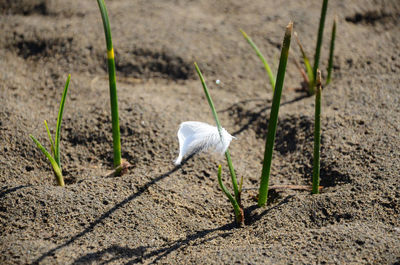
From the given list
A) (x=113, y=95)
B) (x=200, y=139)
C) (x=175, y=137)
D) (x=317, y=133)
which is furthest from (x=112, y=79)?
(x=317, y=133)

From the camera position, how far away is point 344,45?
2.38 m

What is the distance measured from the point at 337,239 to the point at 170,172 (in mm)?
640

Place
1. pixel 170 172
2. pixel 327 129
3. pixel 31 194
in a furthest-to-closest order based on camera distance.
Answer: pixel 327 129 → pixel 170 172 → pixel 31 194

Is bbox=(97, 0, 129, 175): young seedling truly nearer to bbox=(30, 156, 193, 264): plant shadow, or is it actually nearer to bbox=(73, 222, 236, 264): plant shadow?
bbox=(30, 156, 193, 264): plant shadow

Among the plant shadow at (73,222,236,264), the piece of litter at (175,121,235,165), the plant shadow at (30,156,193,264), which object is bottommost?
the plant shadow at (73,222,236,264)

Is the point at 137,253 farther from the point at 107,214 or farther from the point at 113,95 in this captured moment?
the point at 113,95

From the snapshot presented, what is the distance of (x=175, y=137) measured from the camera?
5.81ft

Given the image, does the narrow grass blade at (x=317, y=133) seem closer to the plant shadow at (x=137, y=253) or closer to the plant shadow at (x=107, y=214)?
the plant shadow at (x=137, y=253)

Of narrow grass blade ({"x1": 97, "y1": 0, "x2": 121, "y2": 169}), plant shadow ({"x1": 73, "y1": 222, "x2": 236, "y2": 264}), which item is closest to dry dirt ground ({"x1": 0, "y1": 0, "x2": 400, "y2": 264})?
plant shadow ({"x1": 73, "y1": 222, "x2": 236, "y2": 264})

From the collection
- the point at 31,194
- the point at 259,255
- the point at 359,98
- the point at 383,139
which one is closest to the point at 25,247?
the point at 31,194

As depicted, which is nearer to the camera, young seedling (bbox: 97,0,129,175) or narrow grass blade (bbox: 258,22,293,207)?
narrow grass blade (bbox: 258,22,293,207)

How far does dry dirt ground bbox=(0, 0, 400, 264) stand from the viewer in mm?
1307

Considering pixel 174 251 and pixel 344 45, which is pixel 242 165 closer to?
pixel 174 251

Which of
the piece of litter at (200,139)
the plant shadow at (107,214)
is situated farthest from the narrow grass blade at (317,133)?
the plant shadow at (107,214)
